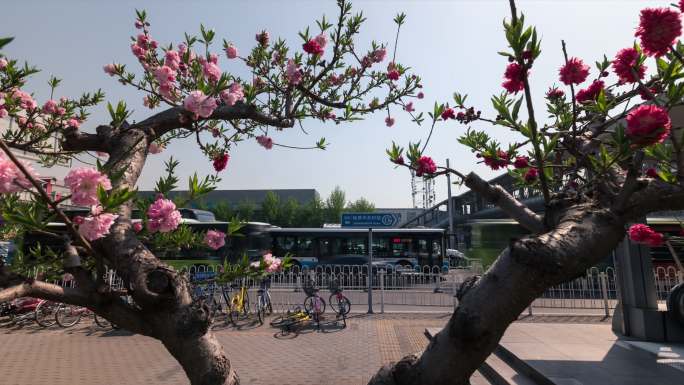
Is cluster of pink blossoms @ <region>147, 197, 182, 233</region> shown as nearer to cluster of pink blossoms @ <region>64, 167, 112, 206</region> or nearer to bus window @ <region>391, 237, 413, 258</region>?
cluster of pink blossoms @ <region>64, 167, 112, 206</region>

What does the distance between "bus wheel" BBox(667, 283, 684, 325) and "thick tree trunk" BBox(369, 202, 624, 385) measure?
26.8 ft

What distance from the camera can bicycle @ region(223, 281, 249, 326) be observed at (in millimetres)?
9986

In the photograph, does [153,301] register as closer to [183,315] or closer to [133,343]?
[183,315]

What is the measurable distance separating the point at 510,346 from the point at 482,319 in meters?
6.35

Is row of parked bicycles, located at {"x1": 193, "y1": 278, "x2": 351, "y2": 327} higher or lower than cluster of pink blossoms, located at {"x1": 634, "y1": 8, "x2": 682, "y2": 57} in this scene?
lower

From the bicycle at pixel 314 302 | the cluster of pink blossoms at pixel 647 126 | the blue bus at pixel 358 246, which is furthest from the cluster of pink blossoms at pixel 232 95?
the blue bus at pixel 358 246

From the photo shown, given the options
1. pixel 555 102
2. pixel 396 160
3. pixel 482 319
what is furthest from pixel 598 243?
pixel 555 102

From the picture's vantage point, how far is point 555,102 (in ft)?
13.2

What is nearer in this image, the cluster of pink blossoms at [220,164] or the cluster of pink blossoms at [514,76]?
the cluster of pink blossoms at [514,76]

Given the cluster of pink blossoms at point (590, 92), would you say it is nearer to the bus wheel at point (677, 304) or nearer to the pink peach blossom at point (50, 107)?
the pink peach blossom at point (50, 107)

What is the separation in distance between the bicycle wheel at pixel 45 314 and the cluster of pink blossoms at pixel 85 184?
10.9 metres

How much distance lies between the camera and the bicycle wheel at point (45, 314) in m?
9.46

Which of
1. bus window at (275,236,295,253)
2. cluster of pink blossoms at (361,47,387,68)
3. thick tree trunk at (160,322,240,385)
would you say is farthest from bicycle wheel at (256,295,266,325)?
bus window at (275,236,295,253)

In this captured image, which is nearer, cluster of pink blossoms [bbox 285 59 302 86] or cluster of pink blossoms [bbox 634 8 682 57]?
cluster of pink blossoms [bbox 634 8 682 57]
